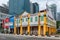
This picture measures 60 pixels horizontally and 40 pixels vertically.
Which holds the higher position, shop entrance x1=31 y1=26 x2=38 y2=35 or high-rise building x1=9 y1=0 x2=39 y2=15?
high-rise building x1=9 y1=0 x2=39 y2=15

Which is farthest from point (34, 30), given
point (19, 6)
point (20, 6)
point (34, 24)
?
point (19, 6)

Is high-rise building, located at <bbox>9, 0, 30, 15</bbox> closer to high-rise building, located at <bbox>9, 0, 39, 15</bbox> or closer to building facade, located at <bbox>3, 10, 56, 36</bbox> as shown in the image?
high-rise building, located at <bbox>9, 0, 39, 15</bbox>

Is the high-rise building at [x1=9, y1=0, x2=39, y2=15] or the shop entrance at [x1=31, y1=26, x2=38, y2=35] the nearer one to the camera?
the shop entrance at [x1=31, y1=26, x2=38, y2=35]

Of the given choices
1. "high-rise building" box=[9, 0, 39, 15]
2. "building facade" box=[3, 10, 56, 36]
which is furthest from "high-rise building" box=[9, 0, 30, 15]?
"building facade" box=[3, 10, 56, 36]

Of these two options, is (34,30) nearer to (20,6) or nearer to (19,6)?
(20,6)

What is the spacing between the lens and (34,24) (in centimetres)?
7062

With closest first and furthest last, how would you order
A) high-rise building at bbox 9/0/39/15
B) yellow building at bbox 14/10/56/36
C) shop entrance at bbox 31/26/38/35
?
1. yellow building at bbox 14/10/56/36
2. shop entrance at bbox 31/26/38/35
3. high-rise building at bbox 9/0/39/15

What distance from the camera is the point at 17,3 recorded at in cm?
12838

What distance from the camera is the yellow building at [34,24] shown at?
66250 mm

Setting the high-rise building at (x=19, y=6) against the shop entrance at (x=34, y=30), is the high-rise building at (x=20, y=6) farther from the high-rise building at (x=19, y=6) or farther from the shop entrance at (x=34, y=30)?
the shop entrance at (x=34, y=30)

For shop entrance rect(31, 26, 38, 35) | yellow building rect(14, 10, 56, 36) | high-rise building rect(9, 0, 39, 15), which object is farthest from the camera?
high-rise building rect(9, 0, 39, 15)

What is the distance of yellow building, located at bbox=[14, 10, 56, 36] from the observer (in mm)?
66250

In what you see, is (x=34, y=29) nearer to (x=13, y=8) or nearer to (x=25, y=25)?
(x=25, y=25)

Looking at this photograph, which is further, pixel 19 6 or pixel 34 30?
pixel 19 6
